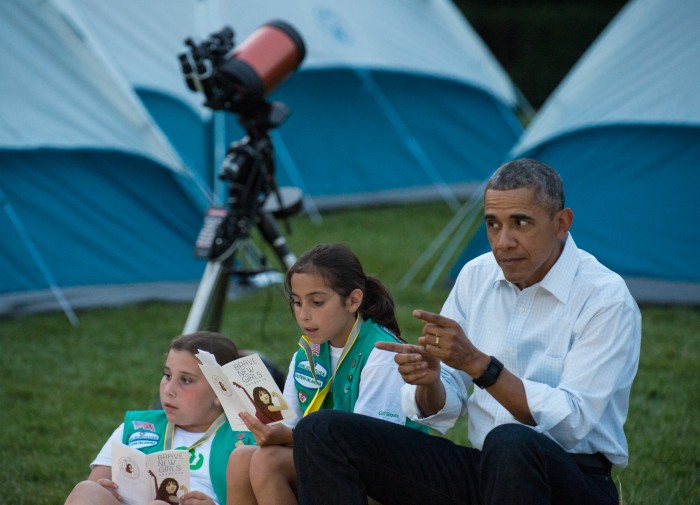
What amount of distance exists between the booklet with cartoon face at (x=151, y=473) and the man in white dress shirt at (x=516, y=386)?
0.46 m

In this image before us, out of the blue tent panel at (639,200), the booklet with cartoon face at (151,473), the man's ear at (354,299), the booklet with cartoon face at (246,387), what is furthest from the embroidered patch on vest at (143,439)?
the blue tent panel at (639,200)

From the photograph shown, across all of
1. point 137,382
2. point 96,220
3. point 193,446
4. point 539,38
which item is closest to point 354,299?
point 193,446

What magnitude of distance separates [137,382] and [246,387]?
7.07 ft

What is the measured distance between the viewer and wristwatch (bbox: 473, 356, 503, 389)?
7.78 ft

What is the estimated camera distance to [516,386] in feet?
7.85

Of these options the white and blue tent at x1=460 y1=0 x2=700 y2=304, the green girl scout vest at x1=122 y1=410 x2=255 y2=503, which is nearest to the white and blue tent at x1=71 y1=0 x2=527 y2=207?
the white and blue tent at x1=460 y1=0 x2=700 y2=304

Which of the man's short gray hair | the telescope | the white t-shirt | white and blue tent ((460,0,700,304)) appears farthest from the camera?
white and blue tent ((460,0,700,304))

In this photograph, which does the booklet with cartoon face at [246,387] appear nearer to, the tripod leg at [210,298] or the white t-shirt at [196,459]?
the white t-shirt at [196,459]

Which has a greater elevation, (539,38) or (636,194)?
(636,194)

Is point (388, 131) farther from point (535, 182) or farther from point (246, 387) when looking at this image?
point (535, 182)

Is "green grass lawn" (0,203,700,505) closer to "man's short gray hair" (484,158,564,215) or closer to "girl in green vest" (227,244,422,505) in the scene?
"girl in green vest" (227,244,422,505)

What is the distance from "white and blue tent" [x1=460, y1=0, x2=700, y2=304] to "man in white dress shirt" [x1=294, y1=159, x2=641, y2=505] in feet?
11.2

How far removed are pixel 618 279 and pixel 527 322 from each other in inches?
9.1

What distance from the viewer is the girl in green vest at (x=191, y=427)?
303 cm
